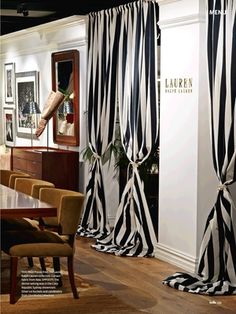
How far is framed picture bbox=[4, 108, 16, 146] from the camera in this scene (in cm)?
1384

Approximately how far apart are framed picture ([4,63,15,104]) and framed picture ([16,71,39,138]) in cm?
27

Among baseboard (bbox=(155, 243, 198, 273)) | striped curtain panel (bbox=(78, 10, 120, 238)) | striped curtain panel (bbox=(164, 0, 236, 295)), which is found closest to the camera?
striped curtain panel (bbox=(164, 0, 236, 295))

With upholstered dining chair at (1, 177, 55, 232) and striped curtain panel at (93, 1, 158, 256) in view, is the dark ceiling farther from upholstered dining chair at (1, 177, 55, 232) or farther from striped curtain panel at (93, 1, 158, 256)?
upholstered dining chair at (1, 177, 55, 232)

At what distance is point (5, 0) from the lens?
36.5ft

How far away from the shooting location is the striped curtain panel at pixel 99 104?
891 centimetres

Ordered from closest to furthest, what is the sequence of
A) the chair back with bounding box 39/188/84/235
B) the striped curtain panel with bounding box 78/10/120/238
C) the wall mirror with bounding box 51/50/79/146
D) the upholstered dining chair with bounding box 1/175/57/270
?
the chair back with bounding box 39/188/84/235 < the upholstered dining chair with bounding box 1/175/57/270 < the striped curtain panel with bounding box 78/10/120/238 < the wall mirror with bounding box 51/50/79/146

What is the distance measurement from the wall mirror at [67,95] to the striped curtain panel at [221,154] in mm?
3791

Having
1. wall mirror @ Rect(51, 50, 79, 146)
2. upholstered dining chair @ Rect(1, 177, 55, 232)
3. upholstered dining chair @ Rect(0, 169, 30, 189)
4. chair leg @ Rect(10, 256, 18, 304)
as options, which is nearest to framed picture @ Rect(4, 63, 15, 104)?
wall mirror @ Rect(51, 50, 79, 146)

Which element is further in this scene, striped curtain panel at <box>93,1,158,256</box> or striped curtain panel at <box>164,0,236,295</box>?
striped curtain panel at <box>93,1,158,256</box>

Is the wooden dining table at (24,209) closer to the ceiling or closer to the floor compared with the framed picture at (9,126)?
closer to the floor

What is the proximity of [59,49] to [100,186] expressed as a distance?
8.88 feet

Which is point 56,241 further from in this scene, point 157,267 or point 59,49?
point 59,49

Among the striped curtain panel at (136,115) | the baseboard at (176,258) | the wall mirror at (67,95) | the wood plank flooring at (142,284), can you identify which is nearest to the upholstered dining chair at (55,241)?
the wood plank flooring at (142,284)

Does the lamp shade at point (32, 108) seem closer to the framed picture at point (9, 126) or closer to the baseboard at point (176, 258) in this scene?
the framed picture at point (9, 126)
